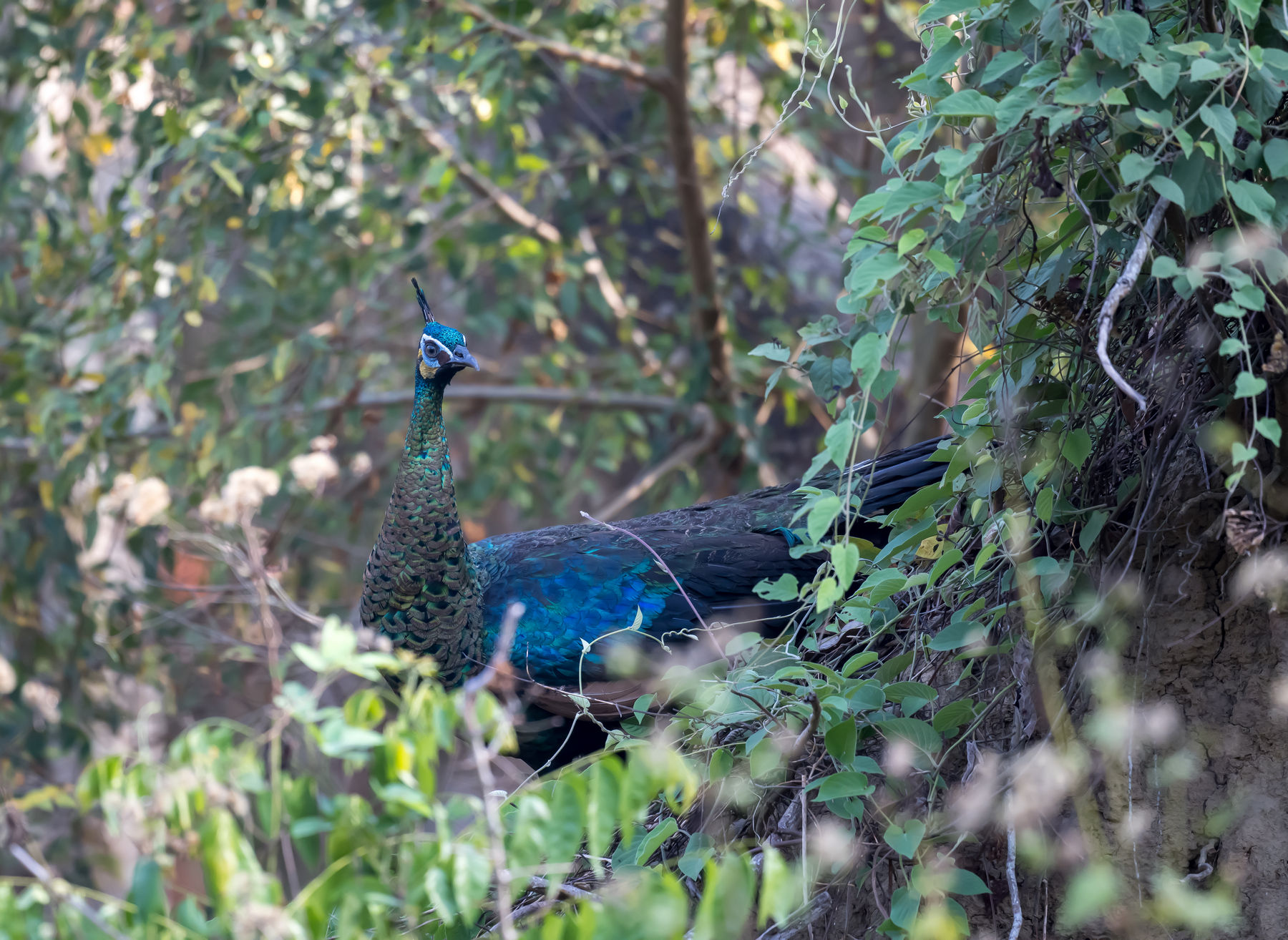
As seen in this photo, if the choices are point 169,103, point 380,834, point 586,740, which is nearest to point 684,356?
point 169,103

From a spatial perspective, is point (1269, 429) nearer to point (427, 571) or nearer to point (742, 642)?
point (742, 642)

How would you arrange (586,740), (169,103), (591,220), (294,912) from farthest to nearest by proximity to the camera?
1. (591,220)
2. (169,103)
3. (586,740)
4. (294,912)

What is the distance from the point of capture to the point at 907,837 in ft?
4.78

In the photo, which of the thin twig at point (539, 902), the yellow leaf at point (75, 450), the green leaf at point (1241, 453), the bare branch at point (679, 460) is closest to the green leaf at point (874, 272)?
the green leaf at point (1241, 453)

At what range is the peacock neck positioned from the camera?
2764 millimetres

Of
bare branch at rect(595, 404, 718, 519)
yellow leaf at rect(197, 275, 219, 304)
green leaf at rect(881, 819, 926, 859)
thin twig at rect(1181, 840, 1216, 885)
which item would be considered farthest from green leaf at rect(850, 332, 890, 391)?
bare branch at rect(595, 404, 718, 519)

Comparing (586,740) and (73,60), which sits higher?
(73,60)

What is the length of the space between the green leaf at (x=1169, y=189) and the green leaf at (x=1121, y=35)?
13 centimetres

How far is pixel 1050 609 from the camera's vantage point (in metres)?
1.57

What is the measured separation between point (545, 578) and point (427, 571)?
304 mm

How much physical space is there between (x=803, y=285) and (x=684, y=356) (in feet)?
2.03

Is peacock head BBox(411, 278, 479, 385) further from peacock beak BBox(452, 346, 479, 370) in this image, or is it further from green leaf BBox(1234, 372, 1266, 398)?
green leaf BBox(1234, 372, 1266, 398)

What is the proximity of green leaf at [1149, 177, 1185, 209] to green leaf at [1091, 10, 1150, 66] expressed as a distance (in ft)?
0.44

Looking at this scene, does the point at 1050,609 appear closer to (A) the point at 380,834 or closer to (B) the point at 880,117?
(B) the point at 880,117
